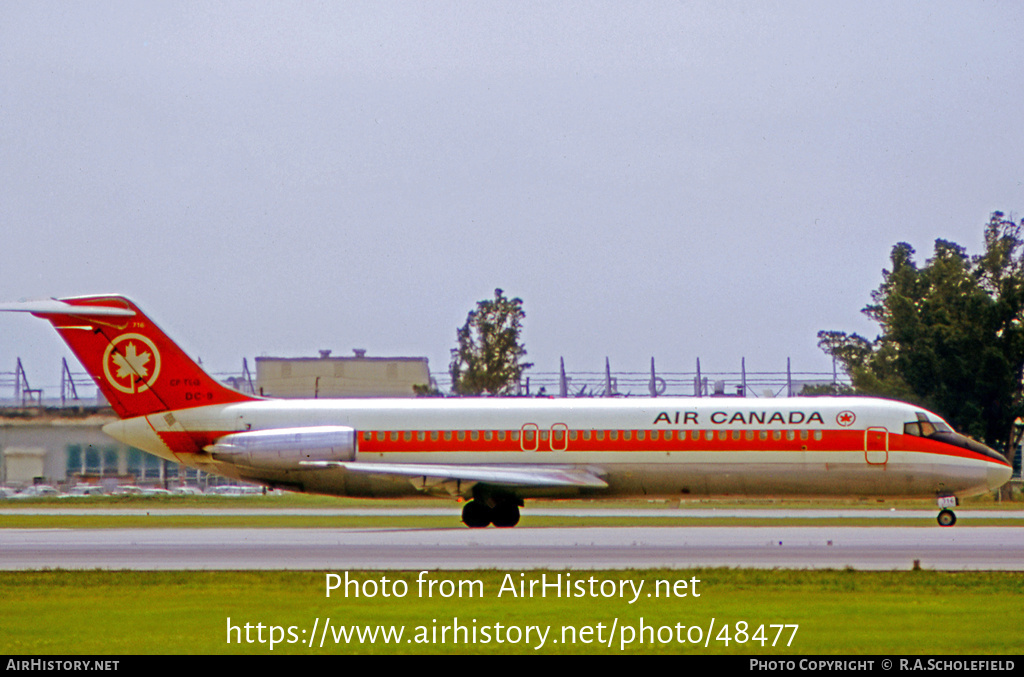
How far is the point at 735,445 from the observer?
3484cm

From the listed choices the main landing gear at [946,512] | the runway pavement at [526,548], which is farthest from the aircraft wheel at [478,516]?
the main landing gear at [946,512]

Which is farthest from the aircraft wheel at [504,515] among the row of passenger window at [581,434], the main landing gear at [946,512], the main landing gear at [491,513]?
the main landing gear at [946,512]

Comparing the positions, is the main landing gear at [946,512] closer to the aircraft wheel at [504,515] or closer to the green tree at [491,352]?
the aircraft wheel at [504,515]

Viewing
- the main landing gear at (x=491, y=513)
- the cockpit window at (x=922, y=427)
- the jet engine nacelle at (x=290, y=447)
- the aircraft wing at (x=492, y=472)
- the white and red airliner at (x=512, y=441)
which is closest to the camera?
the aircraft wing at (x=492, y=472)

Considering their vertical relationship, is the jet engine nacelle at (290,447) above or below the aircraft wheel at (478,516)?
above

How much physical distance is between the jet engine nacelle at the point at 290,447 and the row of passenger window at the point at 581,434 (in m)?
0.73

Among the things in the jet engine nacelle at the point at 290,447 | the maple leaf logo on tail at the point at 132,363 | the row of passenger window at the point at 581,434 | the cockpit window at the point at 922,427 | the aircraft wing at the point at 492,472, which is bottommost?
the aircraft wing at the point at 492,472

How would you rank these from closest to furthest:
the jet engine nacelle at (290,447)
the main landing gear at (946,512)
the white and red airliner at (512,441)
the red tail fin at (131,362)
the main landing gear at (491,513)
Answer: the main landing gear at (946,512) → the white and red airliner at (512,441) → the main landing gear at (491,513) → the jet engine nacelle at (290,447) → the red tail fin at (131,362)

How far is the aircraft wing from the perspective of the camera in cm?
3431

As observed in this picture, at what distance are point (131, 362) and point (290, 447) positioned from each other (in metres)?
5.37

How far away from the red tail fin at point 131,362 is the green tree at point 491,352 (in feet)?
133

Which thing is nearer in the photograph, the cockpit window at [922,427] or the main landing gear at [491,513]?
the cockpit window at [922,427]

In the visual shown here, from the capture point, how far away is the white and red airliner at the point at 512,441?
34812 millimetres
